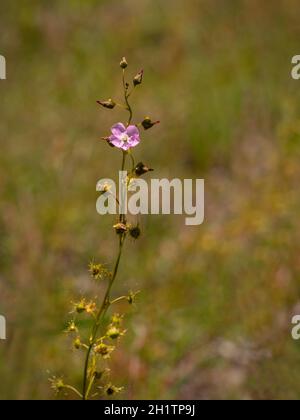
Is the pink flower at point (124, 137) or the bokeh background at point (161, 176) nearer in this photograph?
the pink flower at point (124, 137)

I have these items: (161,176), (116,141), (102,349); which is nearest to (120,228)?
(116,141)

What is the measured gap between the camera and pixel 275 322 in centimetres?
357

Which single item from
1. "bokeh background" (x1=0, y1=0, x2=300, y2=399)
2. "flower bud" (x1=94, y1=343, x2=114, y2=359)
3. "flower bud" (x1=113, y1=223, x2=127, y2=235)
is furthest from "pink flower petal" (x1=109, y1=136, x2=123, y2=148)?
"bokeh background" (x1=0, y1=0, x2=300, y2=399)

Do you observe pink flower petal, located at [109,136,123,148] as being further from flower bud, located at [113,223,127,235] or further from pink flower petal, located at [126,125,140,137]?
flower bud, located at [113,223,127,235]

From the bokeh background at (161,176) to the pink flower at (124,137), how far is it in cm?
70

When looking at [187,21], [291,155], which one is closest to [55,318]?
[291,155]

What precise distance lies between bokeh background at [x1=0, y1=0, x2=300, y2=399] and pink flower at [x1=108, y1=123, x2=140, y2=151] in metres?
0.70

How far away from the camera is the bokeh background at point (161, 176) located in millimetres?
3322

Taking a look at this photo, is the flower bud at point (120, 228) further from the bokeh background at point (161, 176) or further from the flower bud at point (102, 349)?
the bokeh background at point (161, 176)

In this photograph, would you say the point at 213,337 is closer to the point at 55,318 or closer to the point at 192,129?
the point at 55,318

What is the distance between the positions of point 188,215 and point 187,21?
9.42 feet

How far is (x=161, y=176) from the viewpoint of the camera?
5152 mm

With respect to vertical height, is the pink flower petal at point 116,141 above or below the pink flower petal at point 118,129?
below

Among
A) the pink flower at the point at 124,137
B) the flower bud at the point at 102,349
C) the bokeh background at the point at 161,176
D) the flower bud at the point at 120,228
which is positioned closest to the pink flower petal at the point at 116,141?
the pink flower at the point at 124,137
